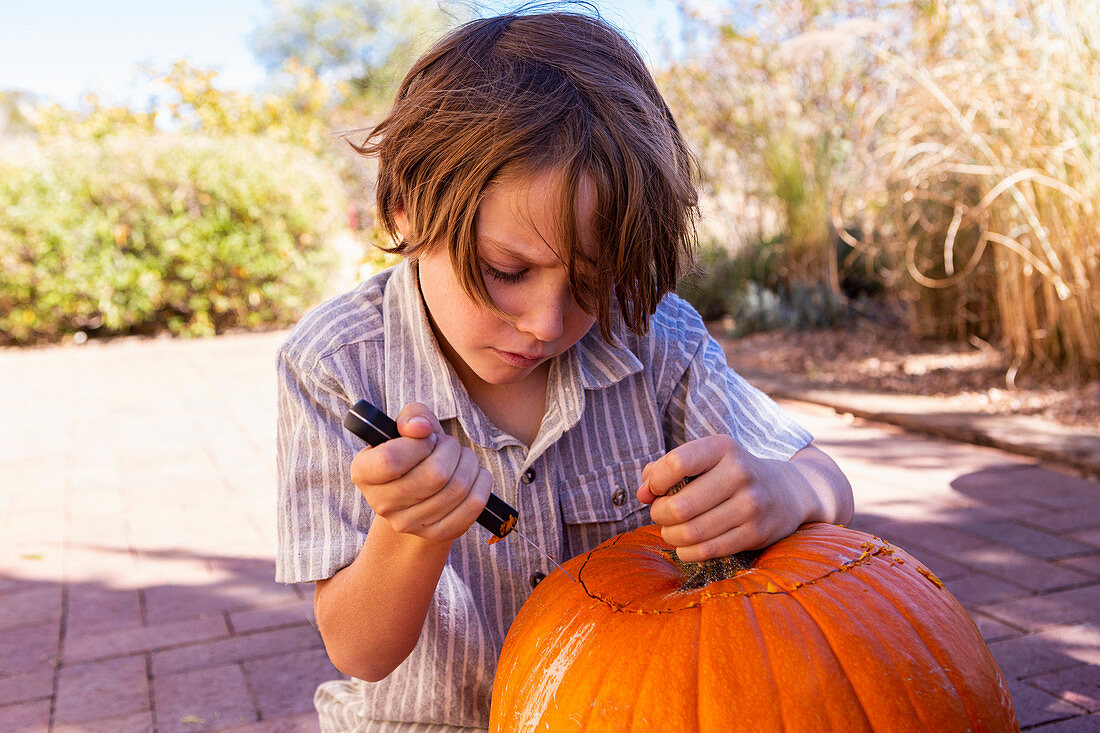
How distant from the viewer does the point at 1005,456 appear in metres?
3.64

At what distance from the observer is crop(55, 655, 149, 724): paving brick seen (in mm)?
2098

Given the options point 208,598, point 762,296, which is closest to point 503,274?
point 208,598

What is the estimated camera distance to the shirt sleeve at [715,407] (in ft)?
5.17

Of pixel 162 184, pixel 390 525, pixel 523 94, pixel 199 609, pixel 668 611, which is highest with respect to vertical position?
pixel 162 184

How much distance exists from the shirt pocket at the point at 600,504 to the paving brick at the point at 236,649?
1162 millimetres

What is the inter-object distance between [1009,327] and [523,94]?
4027mm

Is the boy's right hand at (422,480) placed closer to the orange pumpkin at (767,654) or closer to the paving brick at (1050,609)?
the orange pumpkin at (767,654)

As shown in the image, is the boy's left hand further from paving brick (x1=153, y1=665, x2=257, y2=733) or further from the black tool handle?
paving brick (x1=153, y1=665, x2=257, y2=733)

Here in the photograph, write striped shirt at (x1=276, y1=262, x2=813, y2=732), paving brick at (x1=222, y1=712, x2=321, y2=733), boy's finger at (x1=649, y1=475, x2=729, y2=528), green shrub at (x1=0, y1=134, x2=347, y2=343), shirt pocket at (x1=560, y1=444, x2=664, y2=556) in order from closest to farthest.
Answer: boy's finger at (x1=649, y1=475, x2=729, y2=528), striped shirt at (x1=276, y1=262, x2=813, y2=732), shirt pocket at (x1=560, y1=444, x2=664, y2=556), paving brick at (x1=222, y1=712, x2=321, y2=733), green shrub at (x1=0, y1=134, x2=347, y2=343)

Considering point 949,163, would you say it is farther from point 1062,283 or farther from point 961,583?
point 961,583

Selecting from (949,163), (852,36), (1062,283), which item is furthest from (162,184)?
(1062,283)

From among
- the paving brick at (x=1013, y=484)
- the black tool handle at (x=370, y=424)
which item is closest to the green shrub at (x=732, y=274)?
the paving brick at (x=1013, y=484)

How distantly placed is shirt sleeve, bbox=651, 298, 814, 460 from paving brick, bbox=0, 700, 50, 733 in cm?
153

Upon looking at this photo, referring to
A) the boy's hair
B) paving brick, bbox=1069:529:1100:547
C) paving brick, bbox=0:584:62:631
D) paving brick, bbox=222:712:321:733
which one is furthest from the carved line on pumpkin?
paving brick, bbox=0:584:62:631
